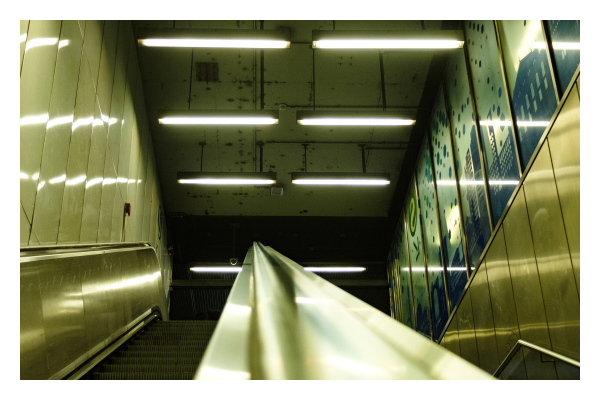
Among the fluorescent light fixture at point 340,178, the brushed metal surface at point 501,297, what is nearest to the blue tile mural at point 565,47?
the brushed metal surface at point 501,297

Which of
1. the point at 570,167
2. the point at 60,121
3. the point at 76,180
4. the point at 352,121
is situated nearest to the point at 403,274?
the point at 352,121

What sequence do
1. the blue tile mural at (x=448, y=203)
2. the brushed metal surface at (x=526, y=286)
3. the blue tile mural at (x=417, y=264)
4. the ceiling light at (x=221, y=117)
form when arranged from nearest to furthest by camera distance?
the brushed metal surface at (x=526, y=286) → the ceiling light at (x=221, y=117) → the blue tile mural at (x=448, y=203) → the blue tile mural at (x=417, y=264)

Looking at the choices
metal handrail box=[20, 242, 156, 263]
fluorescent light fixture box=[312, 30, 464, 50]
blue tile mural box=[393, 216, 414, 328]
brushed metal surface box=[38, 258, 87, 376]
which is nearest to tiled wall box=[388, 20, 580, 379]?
fluorescent light fixture box=[312, 30, 464, 50]

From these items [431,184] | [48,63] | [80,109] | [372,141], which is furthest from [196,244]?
[48,63]

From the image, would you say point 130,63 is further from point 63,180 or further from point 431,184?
point 431,184

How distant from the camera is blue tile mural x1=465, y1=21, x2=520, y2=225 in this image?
4.91m

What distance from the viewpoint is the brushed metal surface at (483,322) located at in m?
4.93

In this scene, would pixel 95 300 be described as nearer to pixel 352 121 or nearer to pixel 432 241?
pixel 352 121

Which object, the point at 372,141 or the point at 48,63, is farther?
the point at 372,141

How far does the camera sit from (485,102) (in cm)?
568

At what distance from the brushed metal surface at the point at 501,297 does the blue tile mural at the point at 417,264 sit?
11.5ft

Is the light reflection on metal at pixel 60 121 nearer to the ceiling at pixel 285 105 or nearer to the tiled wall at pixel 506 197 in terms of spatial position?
the ceiling at pixel 285 105

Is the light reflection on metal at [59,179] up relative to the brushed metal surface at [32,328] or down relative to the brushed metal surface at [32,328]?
up
